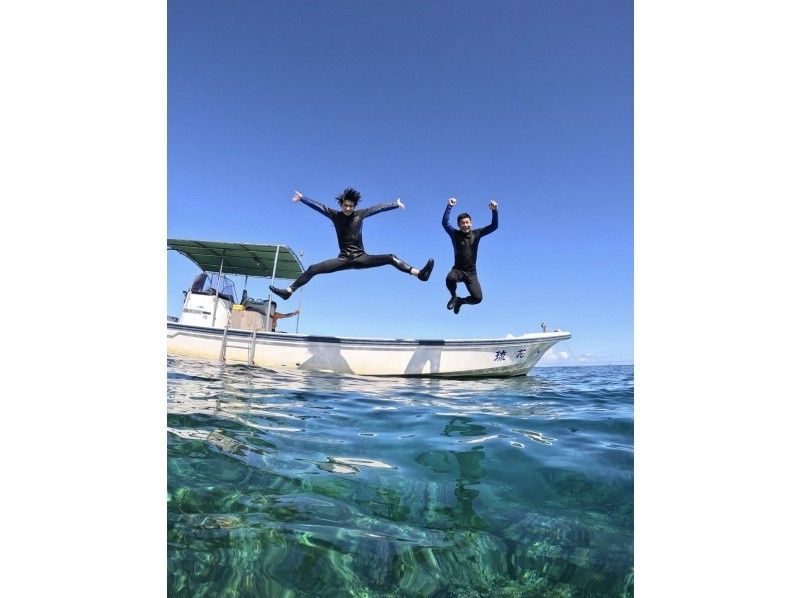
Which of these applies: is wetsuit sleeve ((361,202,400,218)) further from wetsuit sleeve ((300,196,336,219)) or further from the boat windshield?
the boat windshield

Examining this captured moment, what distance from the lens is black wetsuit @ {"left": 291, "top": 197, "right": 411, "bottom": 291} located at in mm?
5832

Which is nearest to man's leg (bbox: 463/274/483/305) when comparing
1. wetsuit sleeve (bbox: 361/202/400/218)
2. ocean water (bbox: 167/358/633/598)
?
wetsuit sleeve (bbox: 361/202/400/218)

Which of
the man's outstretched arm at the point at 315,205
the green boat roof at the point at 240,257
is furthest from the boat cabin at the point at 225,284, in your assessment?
the man's outstretched arm at the point at 315,205

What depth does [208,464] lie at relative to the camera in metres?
2.23

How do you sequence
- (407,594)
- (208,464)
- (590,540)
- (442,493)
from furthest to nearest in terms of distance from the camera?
(208,464), (442,493), (590,540), (407,594)

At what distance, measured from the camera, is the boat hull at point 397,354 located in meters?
8.06

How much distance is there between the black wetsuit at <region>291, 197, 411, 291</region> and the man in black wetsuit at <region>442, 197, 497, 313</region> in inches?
29.1

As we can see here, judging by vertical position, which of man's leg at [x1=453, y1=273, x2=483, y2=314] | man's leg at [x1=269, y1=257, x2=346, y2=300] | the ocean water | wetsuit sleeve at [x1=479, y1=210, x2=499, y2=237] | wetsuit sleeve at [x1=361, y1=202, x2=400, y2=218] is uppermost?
wetsuit sleeve at [x1=361, y1=202, x2=400, y2=218]

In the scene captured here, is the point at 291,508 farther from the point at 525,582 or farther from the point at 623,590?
the point at 623,590

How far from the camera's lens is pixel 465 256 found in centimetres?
609

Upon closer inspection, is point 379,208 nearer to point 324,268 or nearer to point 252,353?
point 324,268
